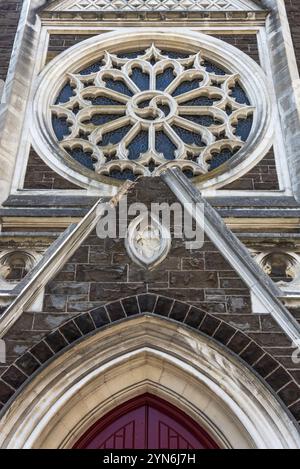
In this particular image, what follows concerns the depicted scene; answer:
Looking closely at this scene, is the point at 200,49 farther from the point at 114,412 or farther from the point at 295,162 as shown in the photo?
the point at 114,412

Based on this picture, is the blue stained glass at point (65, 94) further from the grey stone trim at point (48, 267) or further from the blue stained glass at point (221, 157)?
the grey stone trim at point (48, 267)

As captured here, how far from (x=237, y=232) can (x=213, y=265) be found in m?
1.87

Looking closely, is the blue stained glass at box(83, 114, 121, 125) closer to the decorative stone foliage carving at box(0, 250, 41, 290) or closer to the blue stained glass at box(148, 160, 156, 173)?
the blue stained glass at box(148, 160, 156, 173)

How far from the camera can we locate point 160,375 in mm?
7449

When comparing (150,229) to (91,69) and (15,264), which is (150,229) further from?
(91,69)

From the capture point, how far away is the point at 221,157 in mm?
11328

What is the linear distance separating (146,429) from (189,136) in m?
5.69

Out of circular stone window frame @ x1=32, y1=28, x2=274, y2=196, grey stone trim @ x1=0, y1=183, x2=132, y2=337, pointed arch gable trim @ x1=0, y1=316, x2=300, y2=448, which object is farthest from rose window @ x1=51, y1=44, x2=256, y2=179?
pointed arch gable trim @ x1=0, y1=316, x2=300, y2=448

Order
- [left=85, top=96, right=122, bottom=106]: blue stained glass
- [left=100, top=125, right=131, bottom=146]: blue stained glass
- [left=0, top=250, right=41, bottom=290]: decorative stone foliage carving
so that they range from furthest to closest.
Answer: [left=85, top=96, right=122, bottom=106]: blue stained glass, [left=100, top=125, right=131, bottom=146]: blue stained glass, [left=0, top=250, right=41, bottom=290]: decorative stone foliage carving

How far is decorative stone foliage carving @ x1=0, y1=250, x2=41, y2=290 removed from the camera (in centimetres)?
880

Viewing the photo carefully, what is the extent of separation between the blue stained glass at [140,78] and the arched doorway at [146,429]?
6.55 m

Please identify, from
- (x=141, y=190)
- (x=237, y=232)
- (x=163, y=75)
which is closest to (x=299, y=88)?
(x=163, y=75)

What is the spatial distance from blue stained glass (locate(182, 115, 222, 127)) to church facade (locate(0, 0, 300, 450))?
0.10 ft

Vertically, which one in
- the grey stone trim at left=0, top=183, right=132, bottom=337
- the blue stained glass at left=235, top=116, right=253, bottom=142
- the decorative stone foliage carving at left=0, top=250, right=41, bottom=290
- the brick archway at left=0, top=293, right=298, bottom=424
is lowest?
the brick archway at left=0, top=293, right=298, bottom=424
